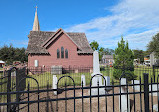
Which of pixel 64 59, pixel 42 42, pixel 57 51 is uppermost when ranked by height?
pixel 42 42

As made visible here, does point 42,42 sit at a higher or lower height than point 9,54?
higher

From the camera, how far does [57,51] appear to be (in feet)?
68.0

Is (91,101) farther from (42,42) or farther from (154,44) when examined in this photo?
(154,44)

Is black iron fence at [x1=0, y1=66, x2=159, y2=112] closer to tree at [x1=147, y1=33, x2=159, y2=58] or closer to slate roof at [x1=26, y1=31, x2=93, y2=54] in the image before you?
slate roof at [x1=26, y1=31, x2=93, y2=54]

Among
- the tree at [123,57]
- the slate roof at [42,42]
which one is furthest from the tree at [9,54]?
the tree at [123,57]

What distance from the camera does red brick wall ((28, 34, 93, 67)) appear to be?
65.8ft

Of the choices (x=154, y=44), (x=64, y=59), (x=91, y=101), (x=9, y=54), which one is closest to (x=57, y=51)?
(x=64, y=59)

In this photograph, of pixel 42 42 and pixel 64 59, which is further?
pixel 42 42

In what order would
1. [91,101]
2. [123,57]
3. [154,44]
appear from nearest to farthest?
[91,101]
[123,57]
[154,44]

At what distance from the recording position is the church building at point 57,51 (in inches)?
774

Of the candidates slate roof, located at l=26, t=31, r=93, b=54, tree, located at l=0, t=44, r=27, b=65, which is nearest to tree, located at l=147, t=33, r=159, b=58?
slate roof, located at l=26, t=31, r=93, b=54

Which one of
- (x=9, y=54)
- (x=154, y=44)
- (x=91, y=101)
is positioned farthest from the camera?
(x=9, y=54)

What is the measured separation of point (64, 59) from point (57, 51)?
6.28ft

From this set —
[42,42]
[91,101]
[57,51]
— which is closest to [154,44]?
[57,51]
